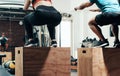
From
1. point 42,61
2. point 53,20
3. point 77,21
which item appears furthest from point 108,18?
point 77,21

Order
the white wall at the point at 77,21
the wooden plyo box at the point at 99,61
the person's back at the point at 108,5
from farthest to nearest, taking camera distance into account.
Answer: the white wall at the point at 77,21 < the person's back at the point at 108,5 < the wooden plyo box at the point at 99,61

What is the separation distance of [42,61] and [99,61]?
27.0 inches

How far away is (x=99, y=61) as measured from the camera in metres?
2.34

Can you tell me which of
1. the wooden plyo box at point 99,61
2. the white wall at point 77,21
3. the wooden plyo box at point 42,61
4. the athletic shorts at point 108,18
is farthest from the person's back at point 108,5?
the white wall at point 77,21

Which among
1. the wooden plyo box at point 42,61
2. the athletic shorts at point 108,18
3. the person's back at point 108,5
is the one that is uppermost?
the person's back at point 108,5

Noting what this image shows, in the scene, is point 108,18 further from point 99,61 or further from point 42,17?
point 42,17

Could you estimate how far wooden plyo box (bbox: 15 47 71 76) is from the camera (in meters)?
2.55

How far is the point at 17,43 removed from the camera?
8977 mm

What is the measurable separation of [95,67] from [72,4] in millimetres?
8153

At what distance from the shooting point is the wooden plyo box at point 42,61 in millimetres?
2549

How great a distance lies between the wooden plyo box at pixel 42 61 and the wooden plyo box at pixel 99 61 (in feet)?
1.17

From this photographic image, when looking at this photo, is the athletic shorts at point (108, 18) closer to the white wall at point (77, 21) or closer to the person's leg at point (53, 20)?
the person's leg at point (53, 20)

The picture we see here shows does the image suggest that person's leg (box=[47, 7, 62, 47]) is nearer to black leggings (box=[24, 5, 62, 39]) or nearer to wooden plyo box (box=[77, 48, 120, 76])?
black leggings (box=[24, 5, 62, 39])

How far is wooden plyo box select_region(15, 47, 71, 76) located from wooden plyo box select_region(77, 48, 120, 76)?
0.36 meters
